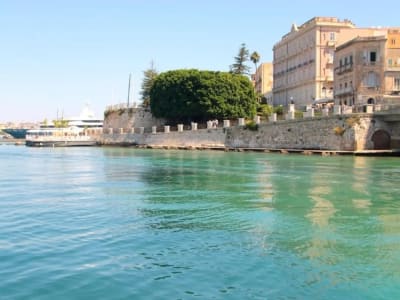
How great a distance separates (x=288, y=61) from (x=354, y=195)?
259ft

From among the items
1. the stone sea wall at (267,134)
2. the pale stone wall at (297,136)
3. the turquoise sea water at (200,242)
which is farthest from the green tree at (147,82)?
the turquoise sea water at (200,242)

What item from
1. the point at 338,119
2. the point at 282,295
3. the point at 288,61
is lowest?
the point at 282,295

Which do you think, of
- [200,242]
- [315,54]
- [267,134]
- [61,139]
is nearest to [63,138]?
[61,139]

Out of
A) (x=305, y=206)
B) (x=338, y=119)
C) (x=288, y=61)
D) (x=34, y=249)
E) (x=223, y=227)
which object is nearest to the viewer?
(x=34, y=249)

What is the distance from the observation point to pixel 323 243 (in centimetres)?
1266

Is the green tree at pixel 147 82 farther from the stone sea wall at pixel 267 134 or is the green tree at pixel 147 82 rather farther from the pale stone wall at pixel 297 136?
the pale stone wall at pixel 297 136

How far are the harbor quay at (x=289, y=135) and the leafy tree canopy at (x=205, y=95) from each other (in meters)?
2.20

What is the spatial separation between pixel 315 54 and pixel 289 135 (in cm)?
3162

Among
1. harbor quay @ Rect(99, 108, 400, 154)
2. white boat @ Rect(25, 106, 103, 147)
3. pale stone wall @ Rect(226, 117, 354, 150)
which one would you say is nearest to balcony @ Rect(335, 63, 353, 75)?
harbor quay @ Rect(99, 108, 400, 154)

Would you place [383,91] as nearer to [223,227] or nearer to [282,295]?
[223,227]

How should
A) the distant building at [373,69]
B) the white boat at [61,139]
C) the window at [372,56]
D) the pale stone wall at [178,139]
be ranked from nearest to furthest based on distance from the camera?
the distant building at [373,69] < the window at [372,56] < the pale stone wall at [178,139] < the white boat at [61,139]

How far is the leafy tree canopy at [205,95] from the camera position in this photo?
72438 mm

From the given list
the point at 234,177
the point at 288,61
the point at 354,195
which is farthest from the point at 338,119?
the point at 288,61

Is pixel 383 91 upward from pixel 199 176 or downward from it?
upward
